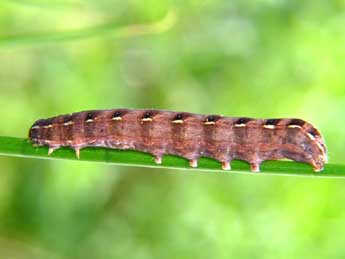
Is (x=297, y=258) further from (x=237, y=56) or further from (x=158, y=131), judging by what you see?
(x=158, y=131)

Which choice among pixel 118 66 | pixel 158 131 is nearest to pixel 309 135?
pixel 158 131

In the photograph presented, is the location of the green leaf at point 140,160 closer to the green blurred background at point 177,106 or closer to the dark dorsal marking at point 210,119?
the dark dorsal marking at point 210,119

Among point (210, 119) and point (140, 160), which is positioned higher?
point (210, 119)

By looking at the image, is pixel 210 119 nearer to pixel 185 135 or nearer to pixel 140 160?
pixel 185 135

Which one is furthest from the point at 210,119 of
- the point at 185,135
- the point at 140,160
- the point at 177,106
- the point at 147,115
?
the point at 177,106

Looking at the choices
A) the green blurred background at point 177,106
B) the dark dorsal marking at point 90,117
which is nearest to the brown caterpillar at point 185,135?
the dark dorsal marking at point 90,117

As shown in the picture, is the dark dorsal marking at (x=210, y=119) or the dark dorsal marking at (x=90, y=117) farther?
the dark dorsal marking at (x=90, y=117)
